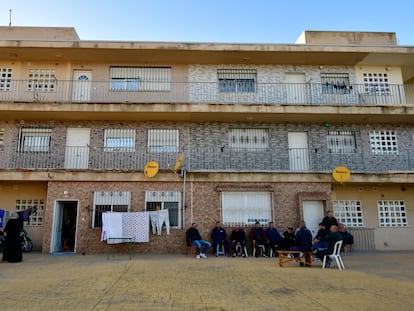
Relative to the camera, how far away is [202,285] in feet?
26.7

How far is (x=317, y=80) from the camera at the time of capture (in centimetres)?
1772

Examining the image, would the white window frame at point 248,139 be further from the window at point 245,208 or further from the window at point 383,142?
the window at point 383,142

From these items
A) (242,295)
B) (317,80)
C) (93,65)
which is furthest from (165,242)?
(317,80)

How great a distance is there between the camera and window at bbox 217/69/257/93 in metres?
17.4

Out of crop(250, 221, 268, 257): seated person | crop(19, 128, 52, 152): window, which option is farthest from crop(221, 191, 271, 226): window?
crop(19, 128, 52, 152): window

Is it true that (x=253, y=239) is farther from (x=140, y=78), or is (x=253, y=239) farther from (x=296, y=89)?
(x=140, y=78)

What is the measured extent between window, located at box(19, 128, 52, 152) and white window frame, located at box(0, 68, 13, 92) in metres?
2.20

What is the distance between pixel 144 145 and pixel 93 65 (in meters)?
4.79

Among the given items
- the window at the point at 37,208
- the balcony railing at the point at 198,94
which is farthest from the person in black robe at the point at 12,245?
the balcony railing at the point at 198,94

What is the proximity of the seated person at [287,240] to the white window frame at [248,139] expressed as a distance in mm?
4270

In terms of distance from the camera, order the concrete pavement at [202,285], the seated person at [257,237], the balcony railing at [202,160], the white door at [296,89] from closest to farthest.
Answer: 1. the concrete pavement at [202,285]
2. the seated person at [257,237]
3. the balcony railing at [202,160]
4. the white door at [296,89]

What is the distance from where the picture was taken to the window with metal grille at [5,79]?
16.9m

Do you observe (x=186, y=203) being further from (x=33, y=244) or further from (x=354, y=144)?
(x=354, y=144)

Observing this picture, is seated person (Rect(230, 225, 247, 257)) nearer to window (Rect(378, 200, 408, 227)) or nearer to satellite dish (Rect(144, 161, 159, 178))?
satellite dish (Rect(144, 161, 159, 178))
